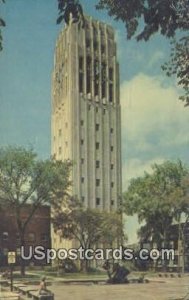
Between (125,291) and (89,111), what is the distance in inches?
36.0

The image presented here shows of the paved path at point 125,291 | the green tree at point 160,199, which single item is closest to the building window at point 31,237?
the paved path at point 125,291

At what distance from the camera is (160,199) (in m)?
3.75

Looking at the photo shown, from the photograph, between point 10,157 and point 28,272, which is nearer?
point 28,272

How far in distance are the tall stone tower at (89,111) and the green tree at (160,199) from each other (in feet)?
0.45

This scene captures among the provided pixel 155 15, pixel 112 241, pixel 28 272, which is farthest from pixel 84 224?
pixel 155 15

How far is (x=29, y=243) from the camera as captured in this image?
304cm

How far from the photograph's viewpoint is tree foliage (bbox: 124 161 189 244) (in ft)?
10.3

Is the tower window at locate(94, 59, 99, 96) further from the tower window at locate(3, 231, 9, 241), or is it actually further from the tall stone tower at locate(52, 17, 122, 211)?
the tower window at locate(3, 231, 9, 241)

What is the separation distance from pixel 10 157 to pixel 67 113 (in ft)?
1.30

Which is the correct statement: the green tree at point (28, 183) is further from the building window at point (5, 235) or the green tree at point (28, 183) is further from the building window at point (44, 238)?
the building window at point (44, 238)

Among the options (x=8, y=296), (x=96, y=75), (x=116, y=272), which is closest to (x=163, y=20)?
(x=96, y=75)

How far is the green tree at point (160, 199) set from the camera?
315 centimetres

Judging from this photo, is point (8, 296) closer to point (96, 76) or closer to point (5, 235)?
point (5, 235)

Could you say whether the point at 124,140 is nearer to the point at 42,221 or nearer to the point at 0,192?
the point at 42,221
